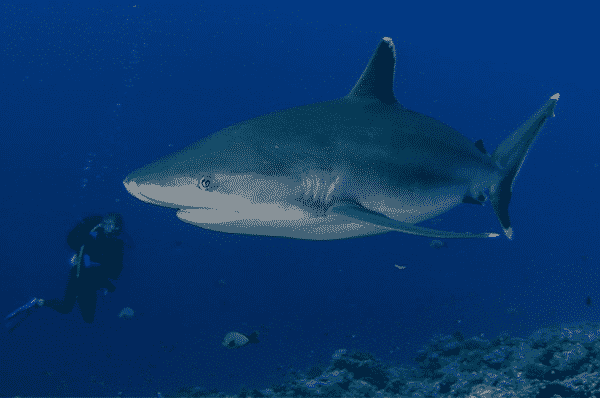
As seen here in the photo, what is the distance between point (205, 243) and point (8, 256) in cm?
3343

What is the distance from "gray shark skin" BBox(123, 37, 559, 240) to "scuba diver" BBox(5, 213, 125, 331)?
6914 mm

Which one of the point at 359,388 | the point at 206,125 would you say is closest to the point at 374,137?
the point at 359,388

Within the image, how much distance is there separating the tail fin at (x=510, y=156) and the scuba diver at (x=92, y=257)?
7520 mm

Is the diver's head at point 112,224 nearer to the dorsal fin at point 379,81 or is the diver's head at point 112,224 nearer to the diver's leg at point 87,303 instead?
the diver's leg at point 87,303

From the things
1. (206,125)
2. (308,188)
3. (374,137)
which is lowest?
(308,188)

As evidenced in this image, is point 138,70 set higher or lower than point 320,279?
higher

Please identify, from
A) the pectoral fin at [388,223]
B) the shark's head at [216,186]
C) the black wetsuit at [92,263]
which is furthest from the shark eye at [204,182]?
A: the black wetsuit at [92,263]

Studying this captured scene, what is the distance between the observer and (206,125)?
6138 cm

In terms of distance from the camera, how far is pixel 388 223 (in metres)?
1.64

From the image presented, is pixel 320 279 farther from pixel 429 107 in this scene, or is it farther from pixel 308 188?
pixel 429 107

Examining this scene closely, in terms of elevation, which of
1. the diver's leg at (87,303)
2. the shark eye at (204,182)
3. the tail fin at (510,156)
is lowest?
the shark eye at (204,182)

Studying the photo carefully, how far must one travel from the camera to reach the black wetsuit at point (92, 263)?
25.1ft

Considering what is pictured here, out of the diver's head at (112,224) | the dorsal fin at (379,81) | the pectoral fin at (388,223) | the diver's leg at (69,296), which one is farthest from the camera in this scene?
the diver's leg at (69,296)

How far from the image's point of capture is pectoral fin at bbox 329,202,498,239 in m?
1.54
